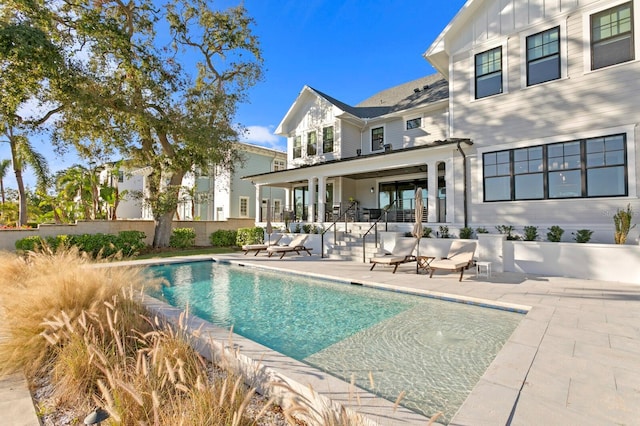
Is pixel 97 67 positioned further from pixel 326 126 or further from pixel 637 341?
pixel 637 341

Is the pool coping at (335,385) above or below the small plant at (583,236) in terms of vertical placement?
below

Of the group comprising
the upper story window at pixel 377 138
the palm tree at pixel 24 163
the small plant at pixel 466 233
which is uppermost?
the upper story window at pixel 377 138

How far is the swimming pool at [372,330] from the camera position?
355 centimetres

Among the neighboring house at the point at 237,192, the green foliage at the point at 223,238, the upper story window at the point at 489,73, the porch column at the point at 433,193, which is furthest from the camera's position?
the neighboring house at the point at 237,192

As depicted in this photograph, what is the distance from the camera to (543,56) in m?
10.5

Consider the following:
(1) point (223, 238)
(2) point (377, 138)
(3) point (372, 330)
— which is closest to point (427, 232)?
(3) point (372, 330)

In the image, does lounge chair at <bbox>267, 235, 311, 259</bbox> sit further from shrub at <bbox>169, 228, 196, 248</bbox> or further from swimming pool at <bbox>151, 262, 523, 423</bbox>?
shrub at <bbox>169, 228, 196, 248</bbox>

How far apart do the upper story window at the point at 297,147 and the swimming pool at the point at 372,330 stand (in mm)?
13105

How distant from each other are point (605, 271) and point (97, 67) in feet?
69.3

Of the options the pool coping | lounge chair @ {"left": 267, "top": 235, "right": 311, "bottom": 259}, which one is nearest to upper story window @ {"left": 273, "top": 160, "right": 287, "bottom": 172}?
lounge chair @ {"left": 267, "top": 235, "right": 311, "bottom": 259}

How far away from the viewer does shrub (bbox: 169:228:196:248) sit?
59.7 ft

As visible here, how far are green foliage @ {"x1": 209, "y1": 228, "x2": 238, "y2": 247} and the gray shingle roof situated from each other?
10419 millimetres

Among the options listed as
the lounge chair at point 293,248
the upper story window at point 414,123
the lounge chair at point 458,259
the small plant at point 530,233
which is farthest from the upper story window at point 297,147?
the small plant at point 530,233

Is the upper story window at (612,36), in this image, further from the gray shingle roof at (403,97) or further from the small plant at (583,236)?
the gray shingle roof at (403,97)
